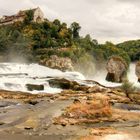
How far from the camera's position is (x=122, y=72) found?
120 meters

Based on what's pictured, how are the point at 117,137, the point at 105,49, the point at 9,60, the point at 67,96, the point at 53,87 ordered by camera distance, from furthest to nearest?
the point at 105,49
the point at 9,60
the point at 53,87
the point at 67,96
the point at 117,137

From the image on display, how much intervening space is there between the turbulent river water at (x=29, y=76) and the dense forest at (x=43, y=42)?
9.16m

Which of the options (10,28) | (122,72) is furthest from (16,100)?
(10,28)

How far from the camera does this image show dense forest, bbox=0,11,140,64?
419 ft

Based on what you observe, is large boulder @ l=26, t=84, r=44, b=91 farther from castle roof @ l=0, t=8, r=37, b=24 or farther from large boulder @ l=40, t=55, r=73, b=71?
castle roof @ l=0, t=8, r=37, b=24

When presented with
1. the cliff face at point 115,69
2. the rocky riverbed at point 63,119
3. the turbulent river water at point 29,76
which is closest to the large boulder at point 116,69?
the cliff face at point 115,69

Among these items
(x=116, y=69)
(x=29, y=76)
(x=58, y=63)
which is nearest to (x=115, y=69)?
(x=116, y=69)

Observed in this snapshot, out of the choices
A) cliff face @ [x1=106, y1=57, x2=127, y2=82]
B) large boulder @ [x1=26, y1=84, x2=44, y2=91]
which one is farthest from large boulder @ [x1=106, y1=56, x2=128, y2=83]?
large boulder @ [x1=26, y1=84, x2=44, y2=91]

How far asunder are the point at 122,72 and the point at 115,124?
230 feet

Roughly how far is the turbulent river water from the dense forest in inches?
361

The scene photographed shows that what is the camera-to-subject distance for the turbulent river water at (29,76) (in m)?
83.9

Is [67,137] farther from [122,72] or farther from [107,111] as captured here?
[122,72]

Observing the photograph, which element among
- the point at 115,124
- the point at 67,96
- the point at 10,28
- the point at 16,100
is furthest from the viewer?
the point at 10,28

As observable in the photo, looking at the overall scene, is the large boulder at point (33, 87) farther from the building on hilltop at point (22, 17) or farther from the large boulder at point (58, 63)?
the building on hilltop at point (22, 17)
